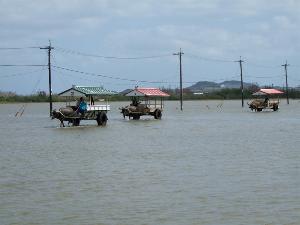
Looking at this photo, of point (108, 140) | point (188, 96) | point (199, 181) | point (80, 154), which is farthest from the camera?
point (188, 96)

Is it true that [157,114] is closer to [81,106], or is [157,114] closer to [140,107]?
[140,107]

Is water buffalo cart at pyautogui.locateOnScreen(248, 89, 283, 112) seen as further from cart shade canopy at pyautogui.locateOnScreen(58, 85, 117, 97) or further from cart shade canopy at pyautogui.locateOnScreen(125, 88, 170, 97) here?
cart shade canopy at pyautogui.locateOnScreen(58, 85, 117, 97)

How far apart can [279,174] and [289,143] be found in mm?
9527

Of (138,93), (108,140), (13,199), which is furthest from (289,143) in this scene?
(138,93)

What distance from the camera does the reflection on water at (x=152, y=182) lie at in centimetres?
1205

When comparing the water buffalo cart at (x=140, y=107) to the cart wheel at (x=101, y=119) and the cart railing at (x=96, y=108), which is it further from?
the cart railing at (x=96, y=108)

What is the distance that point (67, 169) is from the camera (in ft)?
61.2

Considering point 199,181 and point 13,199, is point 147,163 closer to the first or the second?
point 199,181

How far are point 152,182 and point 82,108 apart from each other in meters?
23.8

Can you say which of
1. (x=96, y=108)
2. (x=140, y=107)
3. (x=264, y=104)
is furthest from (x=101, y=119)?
(x=264, y=104)

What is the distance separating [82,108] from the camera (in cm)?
3916

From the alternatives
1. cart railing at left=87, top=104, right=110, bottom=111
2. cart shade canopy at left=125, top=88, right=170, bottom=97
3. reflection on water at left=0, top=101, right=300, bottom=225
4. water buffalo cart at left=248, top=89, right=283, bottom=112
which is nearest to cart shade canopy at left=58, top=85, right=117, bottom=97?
cart railing at left=87, top=104, right=110, bottom=111

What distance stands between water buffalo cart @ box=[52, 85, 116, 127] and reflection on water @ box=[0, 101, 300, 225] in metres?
11.5

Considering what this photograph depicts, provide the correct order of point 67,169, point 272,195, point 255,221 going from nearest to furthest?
point 255,221 → point 272,195 → point 67,169
